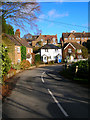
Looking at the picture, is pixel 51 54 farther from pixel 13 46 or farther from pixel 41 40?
pixel 13 46

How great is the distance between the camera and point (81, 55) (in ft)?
165

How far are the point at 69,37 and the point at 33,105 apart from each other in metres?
61.9

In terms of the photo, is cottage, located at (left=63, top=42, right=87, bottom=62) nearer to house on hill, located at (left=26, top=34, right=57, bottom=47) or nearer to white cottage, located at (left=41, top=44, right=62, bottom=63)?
white cottage, located at (left=41, top=44, right=62, bottom=63)

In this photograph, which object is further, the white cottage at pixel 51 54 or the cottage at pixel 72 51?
the cottage at pixel 72 51

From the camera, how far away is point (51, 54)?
48594 mm

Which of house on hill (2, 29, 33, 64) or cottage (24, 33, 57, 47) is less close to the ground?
cottage (24, 33, 57, 47)

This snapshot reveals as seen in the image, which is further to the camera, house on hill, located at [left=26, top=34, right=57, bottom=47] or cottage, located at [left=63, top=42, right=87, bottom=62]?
house on hill, located at [left=26, top=34, right=57, bottom=47]

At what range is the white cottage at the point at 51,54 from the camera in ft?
158

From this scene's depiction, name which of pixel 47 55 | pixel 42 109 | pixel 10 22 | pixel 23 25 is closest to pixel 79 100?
pixel 42 109

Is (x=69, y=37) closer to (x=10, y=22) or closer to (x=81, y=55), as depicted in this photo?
(x=81, y=55)

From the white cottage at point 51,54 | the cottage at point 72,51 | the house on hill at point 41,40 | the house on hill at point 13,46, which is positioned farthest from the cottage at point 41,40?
the house on hill at point 13,46

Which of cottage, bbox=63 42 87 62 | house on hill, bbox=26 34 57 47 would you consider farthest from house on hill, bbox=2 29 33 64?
house on hill, bbox=26 34 57 47

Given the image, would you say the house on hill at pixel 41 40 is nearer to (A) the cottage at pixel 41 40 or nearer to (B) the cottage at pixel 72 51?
(A) the cottage at pixel 41 40

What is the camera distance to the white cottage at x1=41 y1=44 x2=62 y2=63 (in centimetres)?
4806
